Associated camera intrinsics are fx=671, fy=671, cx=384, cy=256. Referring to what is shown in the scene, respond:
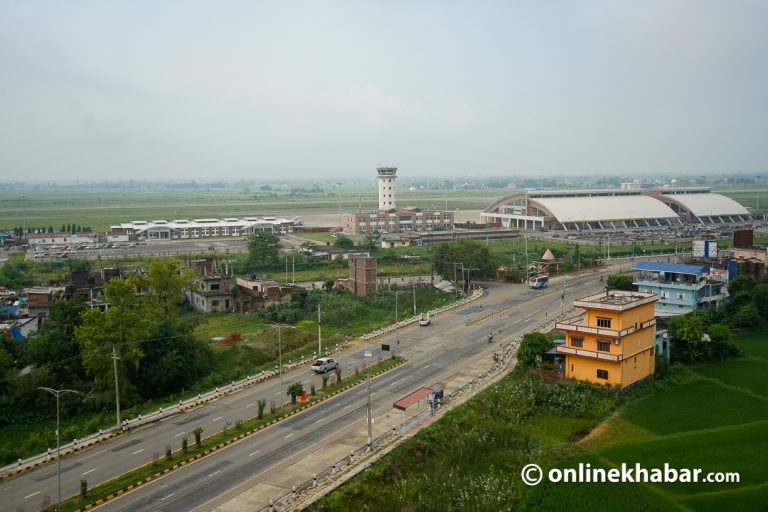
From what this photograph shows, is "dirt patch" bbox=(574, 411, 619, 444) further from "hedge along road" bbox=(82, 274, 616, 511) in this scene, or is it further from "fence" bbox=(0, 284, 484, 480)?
"fence" bbox=(0, 284, 484, 480)

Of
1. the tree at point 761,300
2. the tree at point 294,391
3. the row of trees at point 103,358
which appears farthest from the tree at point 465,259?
the tree at point 294,391

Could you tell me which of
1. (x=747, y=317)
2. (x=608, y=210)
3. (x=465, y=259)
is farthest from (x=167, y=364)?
(x=608, y=210)

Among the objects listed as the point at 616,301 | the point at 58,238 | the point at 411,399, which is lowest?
the point at 411,399

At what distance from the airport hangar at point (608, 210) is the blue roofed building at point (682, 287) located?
219ft

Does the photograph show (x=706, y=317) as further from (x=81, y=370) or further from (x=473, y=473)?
(x=81, y=370)

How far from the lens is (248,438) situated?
27938 millimetres

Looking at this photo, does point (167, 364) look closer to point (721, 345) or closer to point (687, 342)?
point (687, 342)

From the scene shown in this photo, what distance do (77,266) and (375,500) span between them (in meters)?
64.4

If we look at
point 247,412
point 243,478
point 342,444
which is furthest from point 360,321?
point 243,478

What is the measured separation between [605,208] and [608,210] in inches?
33.8

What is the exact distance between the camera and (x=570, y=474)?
78.9ft

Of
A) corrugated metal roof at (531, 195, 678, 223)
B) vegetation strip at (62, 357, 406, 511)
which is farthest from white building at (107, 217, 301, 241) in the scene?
vegetation strip at (62, 357, 406, 511)

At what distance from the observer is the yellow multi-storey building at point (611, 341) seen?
106ft

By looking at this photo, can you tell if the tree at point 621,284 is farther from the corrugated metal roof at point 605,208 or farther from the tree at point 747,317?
the corrugated metal roof at point 605,208
